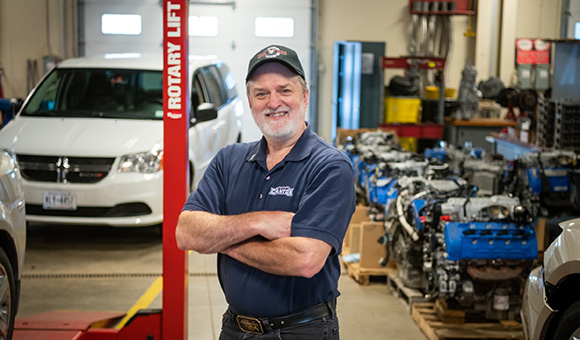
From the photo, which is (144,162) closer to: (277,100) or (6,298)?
(6,298)

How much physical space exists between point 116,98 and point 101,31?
782 cm

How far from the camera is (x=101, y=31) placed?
52.7ft

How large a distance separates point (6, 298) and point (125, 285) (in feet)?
8.79

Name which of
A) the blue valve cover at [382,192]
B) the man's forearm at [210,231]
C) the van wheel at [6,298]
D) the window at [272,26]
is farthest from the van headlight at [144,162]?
the window at [272,26]

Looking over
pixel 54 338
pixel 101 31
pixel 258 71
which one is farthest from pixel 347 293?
pixel 101 31

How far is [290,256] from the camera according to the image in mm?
2789

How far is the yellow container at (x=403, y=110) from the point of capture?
14195mm

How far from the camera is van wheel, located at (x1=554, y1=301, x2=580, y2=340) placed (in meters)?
3.78

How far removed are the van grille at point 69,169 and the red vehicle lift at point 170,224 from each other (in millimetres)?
2952

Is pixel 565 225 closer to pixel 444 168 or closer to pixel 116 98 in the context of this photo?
pixel 444 168

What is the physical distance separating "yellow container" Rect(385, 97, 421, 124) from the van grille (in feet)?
25.1

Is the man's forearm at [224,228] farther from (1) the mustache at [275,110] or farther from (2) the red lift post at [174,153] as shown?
(2) the red lift post at [174,153]

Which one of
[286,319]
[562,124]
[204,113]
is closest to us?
[286,319]

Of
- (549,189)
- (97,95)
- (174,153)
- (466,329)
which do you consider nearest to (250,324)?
(174,153)
